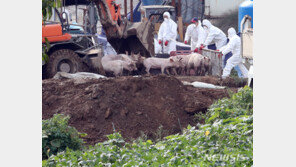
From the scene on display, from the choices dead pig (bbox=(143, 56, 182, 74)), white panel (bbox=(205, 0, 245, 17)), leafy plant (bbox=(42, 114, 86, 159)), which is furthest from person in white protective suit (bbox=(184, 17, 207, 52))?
leafy plant (bbox=(42, 114, 86, 159))

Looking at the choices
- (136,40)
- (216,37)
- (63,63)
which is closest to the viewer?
(63,63)

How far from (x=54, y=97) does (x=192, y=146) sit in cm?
441

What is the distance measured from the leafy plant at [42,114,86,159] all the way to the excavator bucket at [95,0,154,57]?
8.46 metres

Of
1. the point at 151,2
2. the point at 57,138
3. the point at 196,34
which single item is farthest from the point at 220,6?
the point at 57,138

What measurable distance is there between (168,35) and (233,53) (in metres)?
3.46

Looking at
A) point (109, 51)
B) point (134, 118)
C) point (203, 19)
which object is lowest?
point (134, 118)

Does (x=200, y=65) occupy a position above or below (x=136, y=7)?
below

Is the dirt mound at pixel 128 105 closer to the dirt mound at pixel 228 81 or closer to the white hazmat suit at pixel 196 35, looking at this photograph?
the dirt mound at pixel 228 81

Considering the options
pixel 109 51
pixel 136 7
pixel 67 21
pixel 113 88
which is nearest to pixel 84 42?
pixel 67 21

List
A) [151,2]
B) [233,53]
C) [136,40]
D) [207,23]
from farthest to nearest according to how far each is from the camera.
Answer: [151,2], [207,23], [136,40], [233,53]

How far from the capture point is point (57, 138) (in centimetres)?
516

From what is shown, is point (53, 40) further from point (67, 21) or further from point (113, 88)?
point (113, 88)

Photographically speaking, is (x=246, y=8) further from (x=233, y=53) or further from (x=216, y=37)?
(x=216, y=37)

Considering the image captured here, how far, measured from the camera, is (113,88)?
8.11 meters
